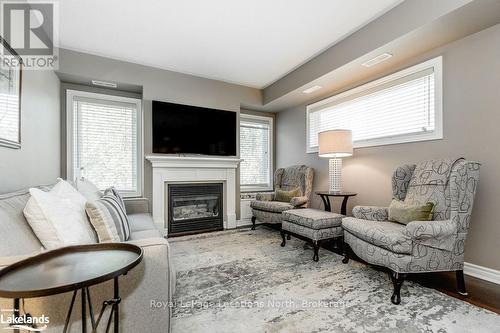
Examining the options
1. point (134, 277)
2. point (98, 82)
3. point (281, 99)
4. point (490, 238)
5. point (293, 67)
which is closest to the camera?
point (134, 277)

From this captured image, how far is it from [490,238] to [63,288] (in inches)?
122

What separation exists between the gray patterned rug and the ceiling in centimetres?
264

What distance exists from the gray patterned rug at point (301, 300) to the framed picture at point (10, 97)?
1804 mm

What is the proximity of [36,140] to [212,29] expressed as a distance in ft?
7.30

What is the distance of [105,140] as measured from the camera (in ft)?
12.0

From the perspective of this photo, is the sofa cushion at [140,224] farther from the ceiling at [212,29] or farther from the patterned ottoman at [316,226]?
the ceiling at [212,29]

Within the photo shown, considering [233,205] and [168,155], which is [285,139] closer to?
[233,205]

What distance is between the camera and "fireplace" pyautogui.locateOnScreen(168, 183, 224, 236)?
3.82m

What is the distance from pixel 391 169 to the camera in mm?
2957

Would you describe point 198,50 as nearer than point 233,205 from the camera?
Yes

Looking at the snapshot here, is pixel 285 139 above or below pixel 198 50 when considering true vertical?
below

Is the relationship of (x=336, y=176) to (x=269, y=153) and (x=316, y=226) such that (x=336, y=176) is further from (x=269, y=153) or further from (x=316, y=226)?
(x=269, y=153)

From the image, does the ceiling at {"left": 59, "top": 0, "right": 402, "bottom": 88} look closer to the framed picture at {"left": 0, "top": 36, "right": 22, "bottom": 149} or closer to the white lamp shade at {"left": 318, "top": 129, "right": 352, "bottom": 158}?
the framed picture at {"left": 0, "top": 36, "right": 22, "bottom": 149}

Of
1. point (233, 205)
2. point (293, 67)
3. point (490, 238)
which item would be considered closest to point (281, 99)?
point (293, 67)
